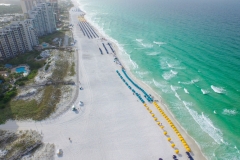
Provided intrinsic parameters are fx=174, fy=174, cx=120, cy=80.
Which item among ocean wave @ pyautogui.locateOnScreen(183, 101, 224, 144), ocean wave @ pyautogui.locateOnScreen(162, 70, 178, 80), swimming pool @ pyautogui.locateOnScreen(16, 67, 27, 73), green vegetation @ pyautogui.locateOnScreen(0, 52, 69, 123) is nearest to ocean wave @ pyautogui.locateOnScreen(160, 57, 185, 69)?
ocean wave @ pyautogui.locateOnScreen(162, 70, 178, 80)

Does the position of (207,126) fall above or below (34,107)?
above

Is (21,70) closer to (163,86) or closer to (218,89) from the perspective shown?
(163,86)

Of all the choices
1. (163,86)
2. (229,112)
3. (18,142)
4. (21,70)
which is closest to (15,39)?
(21,70)

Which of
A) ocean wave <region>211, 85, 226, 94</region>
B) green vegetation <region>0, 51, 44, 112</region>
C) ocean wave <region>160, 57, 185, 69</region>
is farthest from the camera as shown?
ocean wave <region>160, 57, 185, 69</region>

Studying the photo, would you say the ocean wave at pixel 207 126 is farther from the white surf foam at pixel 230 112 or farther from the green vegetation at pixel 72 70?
the green vegetation at pixel 72 70

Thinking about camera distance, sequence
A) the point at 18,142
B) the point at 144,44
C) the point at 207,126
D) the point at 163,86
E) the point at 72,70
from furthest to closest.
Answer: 1. the point at 144,44
2. the point at 72,70
3. the point at 163,86
4. the point at 207,126
5. the point at 18,142

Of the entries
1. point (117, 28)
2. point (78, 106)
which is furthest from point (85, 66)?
point (117, 28)

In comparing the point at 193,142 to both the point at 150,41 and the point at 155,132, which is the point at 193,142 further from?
the point at 150,41

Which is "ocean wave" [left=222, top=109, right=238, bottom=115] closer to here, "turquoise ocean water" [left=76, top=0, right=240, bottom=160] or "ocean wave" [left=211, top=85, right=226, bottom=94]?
"turquoise ocean water" [left=76, top=0, right=240, bottom=160]

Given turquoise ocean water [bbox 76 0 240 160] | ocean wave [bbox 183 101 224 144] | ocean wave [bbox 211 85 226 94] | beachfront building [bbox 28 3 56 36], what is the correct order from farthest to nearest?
beachfront building [bbox 28 3 56 36], ocean wave [bbox 211 85 226 94], turquoise ocean water [bbox 76 0 240 160], ocean wave [bbox 183 101 224 144]
